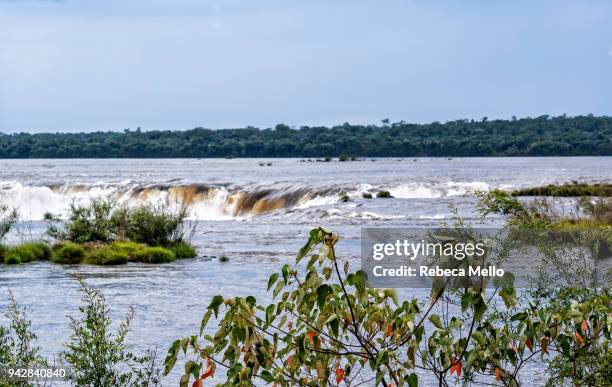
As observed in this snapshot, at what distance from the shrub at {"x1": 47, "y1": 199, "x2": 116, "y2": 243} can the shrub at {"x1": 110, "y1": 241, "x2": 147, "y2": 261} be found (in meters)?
0.69

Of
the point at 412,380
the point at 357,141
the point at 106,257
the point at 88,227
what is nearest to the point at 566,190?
the point at 88,227

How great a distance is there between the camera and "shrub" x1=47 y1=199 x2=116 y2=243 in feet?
87.1

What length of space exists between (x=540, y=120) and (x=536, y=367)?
562 feet

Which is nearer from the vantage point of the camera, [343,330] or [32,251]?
[343,330]

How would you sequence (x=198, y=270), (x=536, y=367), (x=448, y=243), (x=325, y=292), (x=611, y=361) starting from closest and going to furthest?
(x=325, y=292)
(x=448, y=243)
(x=611, y=361)
(x=536, y=367)
(x=198, y=270)

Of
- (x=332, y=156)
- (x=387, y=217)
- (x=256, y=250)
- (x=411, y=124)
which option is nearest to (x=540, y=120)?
(x=411, y=124)

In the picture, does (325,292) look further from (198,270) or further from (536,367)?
(198,270)

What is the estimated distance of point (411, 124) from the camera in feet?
617

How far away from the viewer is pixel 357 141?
163750mm

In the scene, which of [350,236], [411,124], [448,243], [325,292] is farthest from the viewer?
[411,124]

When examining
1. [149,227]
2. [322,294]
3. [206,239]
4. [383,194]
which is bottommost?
[206,239]

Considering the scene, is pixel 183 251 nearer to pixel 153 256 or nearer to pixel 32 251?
pixel 153 256

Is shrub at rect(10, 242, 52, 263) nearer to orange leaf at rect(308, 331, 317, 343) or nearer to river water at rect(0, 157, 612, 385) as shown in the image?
river water at rect(0, 157, 612, 385)

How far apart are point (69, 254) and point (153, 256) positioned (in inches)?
76.5
